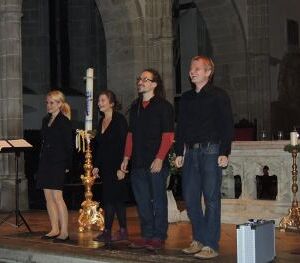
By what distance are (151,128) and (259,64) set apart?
9339 millimetres

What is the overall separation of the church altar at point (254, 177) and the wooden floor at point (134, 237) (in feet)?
1.41

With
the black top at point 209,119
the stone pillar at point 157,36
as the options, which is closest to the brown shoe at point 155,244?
the black top at point 209,119

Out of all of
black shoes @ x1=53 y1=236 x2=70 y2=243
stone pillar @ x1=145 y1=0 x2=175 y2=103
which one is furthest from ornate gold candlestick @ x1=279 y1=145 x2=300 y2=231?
stone pillar @ x1=145 y1=0 x2=175 y2=103

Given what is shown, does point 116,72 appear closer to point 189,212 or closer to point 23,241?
point 23,241

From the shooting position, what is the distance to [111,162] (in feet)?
20.2

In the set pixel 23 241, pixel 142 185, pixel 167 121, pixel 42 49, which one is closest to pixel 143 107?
pixel 167 121

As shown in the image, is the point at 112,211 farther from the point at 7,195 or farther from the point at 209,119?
the point at 7,195

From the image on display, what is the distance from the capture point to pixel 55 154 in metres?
6.29

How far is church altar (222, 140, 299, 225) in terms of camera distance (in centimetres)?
767

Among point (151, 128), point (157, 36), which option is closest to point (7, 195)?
point (157, 36)

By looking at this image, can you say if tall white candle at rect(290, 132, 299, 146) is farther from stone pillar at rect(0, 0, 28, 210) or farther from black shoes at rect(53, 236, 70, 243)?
stone pillar at rect(0, 0, 28, 210)

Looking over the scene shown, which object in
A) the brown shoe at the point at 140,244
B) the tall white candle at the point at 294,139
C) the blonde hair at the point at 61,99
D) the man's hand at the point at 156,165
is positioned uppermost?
the blonde hair at the point at 61,99

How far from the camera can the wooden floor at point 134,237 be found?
532 cm

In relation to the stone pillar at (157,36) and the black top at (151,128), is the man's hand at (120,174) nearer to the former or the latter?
the black top at (151,128)
